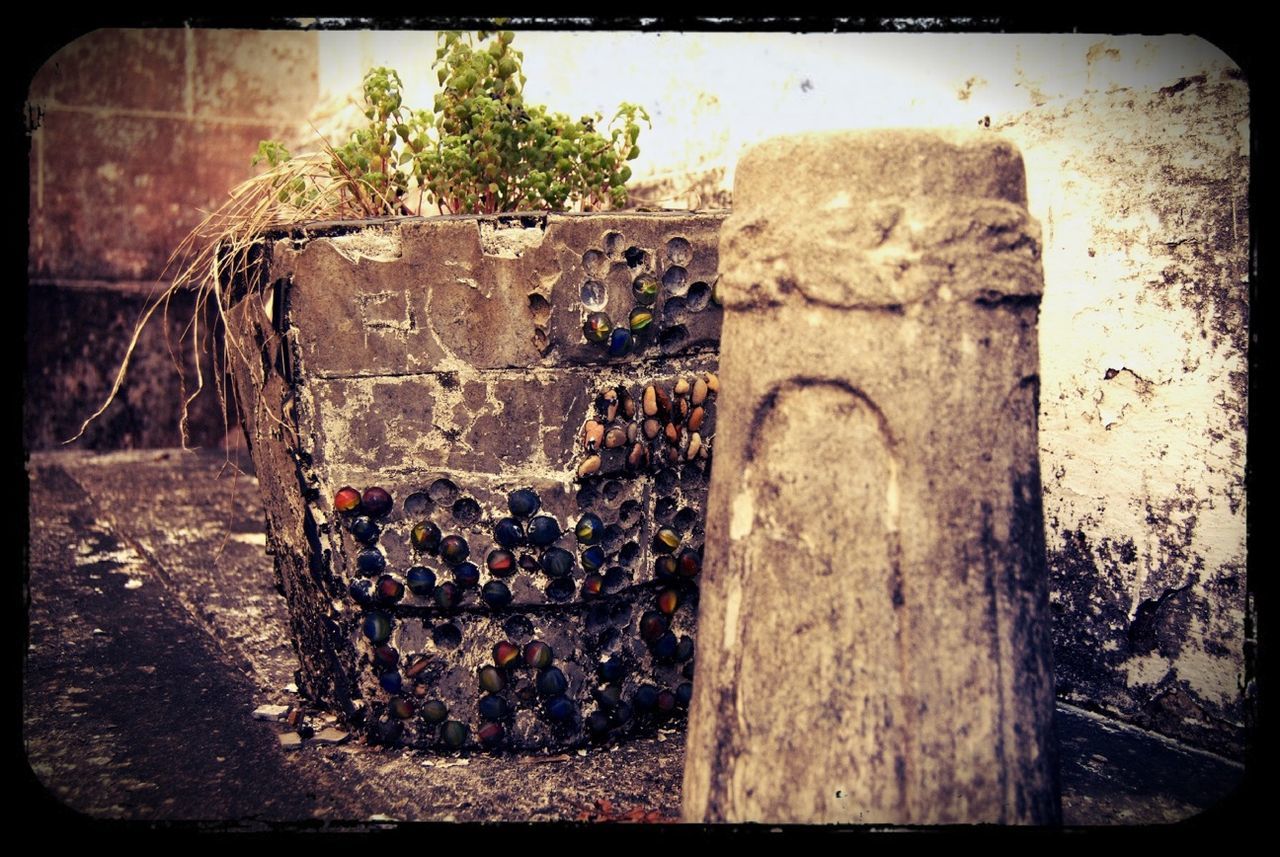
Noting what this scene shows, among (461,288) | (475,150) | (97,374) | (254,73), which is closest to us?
(461,288)

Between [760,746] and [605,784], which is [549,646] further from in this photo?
[760,746]

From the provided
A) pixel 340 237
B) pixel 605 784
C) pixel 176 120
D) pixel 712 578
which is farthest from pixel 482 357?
pixel 176 120

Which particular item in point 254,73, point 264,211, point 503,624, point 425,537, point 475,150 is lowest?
point 503,624

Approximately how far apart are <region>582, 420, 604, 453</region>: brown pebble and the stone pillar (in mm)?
565

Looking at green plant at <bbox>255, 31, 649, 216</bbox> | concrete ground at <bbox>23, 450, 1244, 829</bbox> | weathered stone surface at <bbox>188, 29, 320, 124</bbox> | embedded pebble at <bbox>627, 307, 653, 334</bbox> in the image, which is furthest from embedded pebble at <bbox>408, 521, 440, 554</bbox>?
weathered stone surface at <bbox>188, 29, 320, 124</bbox>

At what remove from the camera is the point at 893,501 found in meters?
1.19

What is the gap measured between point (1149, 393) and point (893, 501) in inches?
40.1

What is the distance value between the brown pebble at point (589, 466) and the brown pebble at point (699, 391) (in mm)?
230

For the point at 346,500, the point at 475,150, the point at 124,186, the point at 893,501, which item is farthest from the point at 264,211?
the point at 124,186

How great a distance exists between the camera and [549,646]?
1825mm

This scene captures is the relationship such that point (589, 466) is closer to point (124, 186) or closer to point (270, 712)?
point (270, 712)

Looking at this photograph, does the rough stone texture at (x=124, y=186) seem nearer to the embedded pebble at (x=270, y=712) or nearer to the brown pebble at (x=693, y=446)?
the embedded pebble at (x=270, y=712)

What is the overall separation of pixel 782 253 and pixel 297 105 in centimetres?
451

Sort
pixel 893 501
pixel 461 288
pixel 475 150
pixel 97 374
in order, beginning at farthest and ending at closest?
pixel 97 374 < pixel 475 150 < pixel 461 288 < pixel 893 501
